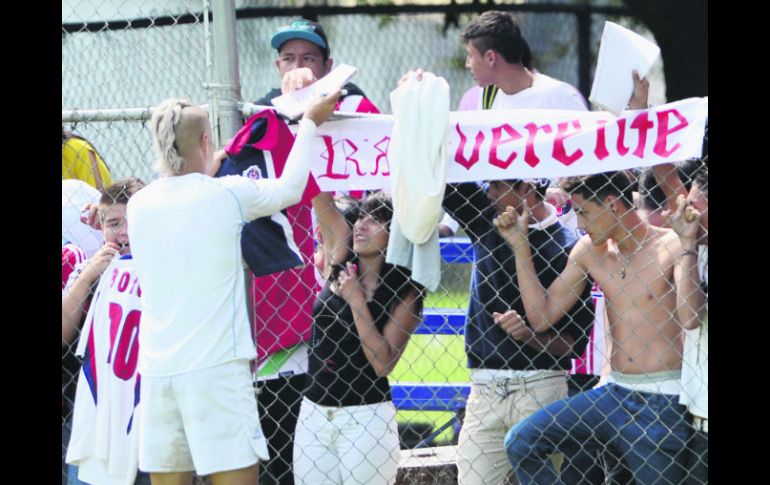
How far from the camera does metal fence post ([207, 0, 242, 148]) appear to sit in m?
4.12

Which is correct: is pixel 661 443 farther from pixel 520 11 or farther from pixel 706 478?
pixel 520 11

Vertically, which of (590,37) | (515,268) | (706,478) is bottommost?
(706,478)

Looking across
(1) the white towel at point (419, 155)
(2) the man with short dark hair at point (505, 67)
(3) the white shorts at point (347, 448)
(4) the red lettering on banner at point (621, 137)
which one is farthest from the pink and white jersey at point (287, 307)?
(4) the red lettering on banner at point (621, 137)

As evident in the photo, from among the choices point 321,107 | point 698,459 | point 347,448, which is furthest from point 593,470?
point 321,107

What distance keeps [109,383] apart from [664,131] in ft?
7.12

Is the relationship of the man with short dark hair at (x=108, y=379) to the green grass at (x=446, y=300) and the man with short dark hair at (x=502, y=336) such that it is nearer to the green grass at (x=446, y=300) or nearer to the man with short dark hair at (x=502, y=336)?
the man with short dark hair at (x=502, y=336)

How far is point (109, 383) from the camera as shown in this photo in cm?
415

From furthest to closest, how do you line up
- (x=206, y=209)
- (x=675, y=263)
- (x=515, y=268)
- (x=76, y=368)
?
(x=76, y=368) → (x=515, y=268) → (x=675, y=263) → (x=206, y=209)

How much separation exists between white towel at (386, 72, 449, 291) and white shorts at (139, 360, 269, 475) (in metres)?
0.76

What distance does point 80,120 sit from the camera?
428 cm

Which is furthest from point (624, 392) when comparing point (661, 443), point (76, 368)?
point (76, 368)

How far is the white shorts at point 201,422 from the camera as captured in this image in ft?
12.1

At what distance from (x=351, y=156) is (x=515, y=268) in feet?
2.39

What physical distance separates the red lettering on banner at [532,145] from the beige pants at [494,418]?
0.82 metres
